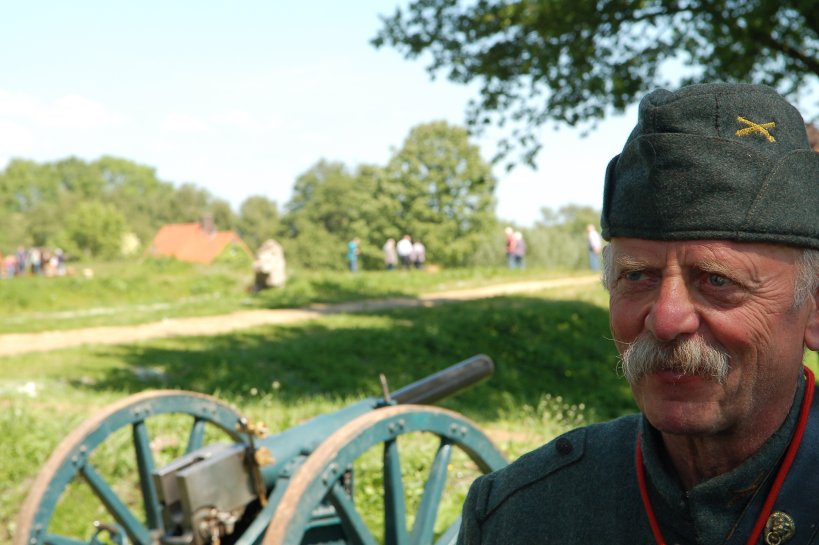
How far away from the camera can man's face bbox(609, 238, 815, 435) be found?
1.49 m

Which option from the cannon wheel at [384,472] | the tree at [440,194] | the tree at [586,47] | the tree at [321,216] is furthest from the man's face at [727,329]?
the tree at [321,216]

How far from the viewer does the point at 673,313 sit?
150cm

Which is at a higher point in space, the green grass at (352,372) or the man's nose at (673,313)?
the man's nose at (673,313)

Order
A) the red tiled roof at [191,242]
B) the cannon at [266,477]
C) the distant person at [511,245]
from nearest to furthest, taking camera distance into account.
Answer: the cannon at [266,477]
the distant person at [511,245]
the red tiled roof at [191,242]

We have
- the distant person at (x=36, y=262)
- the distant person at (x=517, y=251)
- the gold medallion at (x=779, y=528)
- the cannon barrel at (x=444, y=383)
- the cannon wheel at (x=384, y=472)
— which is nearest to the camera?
the gold medallion at (x=779, y=528)

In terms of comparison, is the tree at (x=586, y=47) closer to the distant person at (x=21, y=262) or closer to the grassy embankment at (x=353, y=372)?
the grassy embankment at (x=353, y=372)

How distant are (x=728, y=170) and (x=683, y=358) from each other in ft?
0.96

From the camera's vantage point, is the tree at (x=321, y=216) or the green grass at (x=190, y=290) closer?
the green grass at (x=190, y=290)

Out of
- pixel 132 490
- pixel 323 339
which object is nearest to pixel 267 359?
pixel 323 339

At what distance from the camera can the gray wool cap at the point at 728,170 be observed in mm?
1473

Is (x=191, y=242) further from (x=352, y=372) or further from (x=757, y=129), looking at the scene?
(x=757, y=129)

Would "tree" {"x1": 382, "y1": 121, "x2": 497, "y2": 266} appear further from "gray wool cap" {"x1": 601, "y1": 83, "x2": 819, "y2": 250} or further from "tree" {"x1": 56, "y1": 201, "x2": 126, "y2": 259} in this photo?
"gray wool cap" {"x1": 601, "y1": 83, "x2": 819, "y2": 250}

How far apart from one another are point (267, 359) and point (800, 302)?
378 inches

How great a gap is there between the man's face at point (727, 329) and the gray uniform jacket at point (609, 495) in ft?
0.25
